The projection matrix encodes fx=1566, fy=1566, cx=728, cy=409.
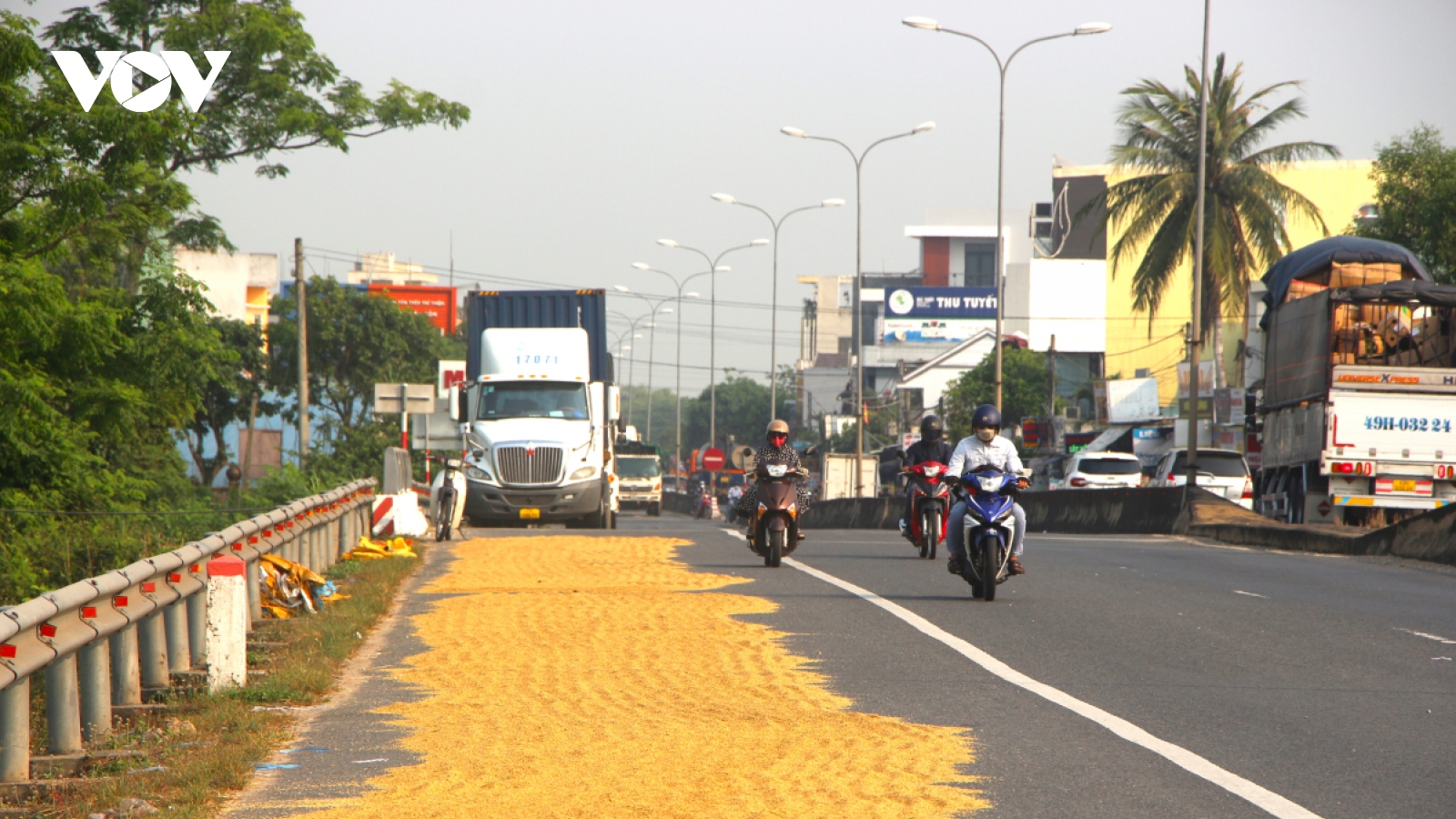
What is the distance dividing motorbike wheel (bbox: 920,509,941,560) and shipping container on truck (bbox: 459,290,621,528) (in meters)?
10.3

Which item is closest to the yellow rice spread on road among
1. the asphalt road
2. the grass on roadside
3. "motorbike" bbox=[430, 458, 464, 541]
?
the asphalt road

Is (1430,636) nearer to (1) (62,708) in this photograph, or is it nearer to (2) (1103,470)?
(1) (62,708)

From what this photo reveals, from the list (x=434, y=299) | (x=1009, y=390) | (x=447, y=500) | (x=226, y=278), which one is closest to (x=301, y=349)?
(x=447, y=500)

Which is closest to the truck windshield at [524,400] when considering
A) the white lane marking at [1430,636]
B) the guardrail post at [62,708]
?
the white lane marking at [1430,636]

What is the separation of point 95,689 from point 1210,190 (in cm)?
4266

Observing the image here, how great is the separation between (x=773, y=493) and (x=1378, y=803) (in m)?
10.5

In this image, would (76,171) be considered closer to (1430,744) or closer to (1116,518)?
(1430,744)

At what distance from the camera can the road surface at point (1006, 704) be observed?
6004 millimetres

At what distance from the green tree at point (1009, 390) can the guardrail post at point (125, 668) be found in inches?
2568

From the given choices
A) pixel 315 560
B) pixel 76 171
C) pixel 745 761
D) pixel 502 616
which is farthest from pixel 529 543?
pixel 745 761

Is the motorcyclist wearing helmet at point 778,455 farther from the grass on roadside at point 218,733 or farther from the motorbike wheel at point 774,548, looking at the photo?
the grass on roadside at point 218,733

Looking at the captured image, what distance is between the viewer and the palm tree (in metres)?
44.6

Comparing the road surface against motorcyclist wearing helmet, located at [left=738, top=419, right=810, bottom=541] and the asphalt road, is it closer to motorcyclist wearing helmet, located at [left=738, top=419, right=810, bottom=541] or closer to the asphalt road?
the asphalt road

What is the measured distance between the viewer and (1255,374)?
5238cm
